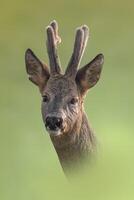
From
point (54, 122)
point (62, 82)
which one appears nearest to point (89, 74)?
point (62, 82)

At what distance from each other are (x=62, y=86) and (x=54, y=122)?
0.18m

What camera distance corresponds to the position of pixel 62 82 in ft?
8.52

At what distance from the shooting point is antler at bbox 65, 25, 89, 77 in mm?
2627

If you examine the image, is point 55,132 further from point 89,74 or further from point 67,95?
point 89,74

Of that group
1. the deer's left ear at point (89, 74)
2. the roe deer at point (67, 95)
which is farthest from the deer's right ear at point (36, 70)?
the deer's left ear at point (89, 74)

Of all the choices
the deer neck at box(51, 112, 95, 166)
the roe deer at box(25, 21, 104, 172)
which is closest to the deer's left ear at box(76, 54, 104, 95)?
the roe deer at box(25, 21, 104, 172)

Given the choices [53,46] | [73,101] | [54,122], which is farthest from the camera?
[53,46]

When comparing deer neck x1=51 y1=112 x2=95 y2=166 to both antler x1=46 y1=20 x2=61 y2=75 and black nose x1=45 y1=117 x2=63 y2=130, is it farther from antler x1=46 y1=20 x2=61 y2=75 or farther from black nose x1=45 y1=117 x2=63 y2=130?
antler x1=46 y1=20 x2=61 y2=75

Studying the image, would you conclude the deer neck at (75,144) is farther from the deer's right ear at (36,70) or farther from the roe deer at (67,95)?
the deer's right ear at (36,70)
